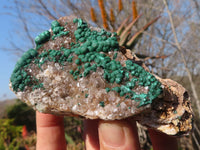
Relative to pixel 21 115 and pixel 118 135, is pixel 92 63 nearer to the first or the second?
pixel 118 135

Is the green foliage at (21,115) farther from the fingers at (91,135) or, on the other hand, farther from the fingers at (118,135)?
the fingers at (118,135)

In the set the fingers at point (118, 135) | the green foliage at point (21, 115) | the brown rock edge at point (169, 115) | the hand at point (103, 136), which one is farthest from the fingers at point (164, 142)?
the green foliage at point (21, 115)

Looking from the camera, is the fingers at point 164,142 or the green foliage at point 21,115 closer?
the fingers at point 164,142

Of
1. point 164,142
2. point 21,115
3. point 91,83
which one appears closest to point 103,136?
point 91,83

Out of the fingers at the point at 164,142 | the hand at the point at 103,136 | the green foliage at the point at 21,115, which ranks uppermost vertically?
the green foliage at the point at 21,115

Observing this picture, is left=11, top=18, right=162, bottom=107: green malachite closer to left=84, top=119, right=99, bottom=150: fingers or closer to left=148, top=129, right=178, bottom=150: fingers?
left=148, top=129, right=178, bottom=150: fingers

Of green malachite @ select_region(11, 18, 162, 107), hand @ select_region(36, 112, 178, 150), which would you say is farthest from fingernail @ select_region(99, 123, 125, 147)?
green malachite @ select_region(11, 18, 162, 107)
